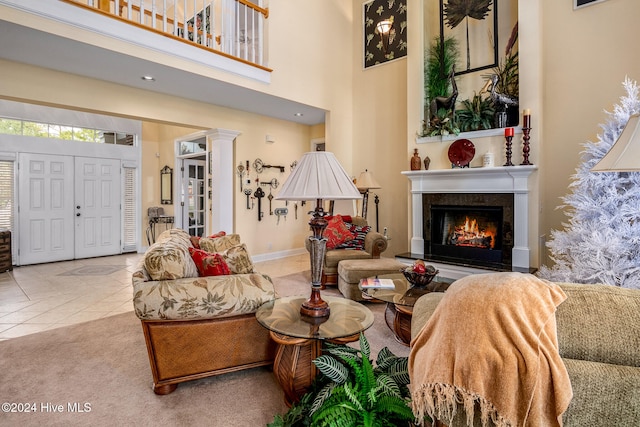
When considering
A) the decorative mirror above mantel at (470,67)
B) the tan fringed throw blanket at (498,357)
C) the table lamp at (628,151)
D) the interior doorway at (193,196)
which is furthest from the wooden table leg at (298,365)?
the interior doorway at (193,196)

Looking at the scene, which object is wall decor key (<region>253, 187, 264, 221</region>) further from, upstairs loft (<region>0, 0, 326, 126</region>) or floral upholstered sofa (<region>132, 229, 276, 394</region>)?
floral upholstered sofa (<region>132, 229, 276, 394</region>)

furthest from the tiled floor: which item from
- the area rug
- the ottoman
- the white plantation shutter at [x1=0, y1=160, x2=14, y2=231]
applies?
the ottoman

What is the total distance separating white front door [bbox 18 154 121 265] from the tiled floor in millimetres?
318

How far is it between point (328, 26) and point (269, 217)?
3543 mm

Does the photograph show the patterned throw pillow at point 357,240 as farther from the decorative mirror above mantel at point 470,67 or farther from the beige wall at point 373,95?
the decorative mirror above mantel at point 470,67

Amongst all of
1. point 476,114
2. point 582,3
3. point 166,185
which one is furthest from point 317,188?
point 166,185

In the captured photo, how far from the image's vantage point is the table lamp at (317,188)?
5.45ft

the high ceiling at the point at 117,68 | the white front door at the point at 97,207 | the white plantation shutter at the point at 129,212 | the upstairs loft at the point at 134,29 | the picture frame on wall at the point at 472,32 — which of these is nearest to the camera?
the upstairs loft at the point at 134,29

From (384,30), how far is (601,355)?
5.81 m

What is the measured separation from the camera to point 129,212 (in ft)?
23.0

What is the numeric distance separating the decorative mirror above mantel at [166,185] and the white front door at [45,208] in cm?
161

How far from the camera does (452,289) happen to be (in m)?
0.94

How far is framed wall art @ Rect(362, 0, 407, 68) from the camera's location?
5383mm

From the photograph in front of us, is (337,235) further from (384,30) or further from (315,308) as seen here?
(384,30)
